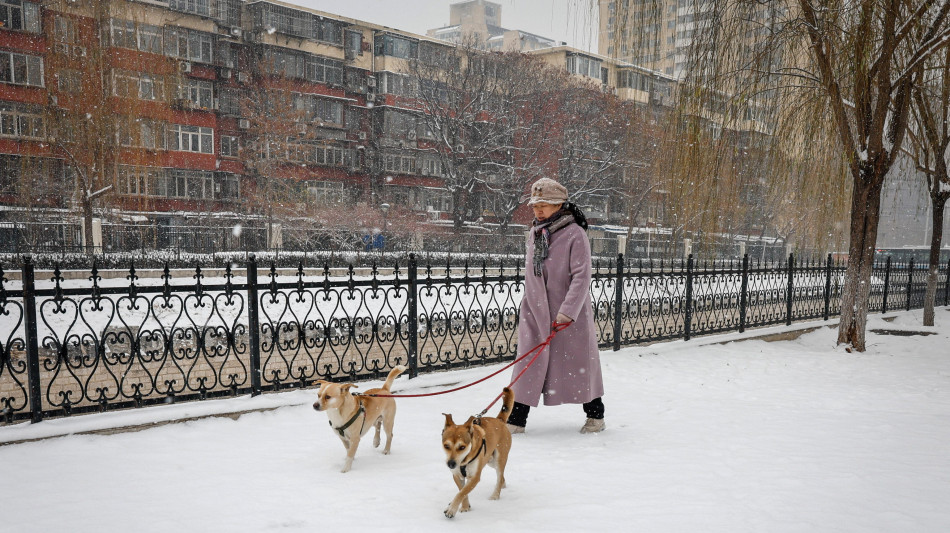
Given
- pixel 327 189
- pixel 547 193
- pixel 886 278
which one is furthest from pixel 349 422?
pixel 327 189

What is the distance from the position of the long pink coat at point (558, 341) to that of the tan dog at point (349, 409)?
115cm

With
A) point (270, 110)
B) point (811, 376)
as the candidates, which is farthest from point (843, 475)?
point (270, 110)

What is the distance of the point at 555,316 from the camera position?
4777mm

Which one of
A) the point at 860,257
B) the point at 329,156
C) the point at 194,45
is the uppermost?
the point at 194,45

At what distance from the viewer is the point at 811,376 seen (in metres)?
7.53

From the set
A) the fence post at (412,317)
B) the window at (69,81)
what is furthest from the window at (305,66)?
the fence post at (412,317)

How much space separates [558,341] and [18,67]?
1220 inches

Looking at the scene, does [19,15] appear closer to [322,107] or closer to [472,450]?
[322,107]

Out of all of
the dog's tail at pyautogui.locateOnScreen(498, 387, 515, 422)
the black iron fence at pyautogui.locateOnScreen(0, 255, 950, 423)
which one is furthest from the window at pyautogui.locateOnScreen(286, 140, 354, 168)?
the dog's tail at pyautogui.locateOnScreen(498, 387, 515, 422)

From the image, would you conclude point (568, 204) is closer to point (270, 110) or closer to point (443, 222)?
point (270, 110)

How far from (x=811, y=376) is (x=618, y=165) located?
90.9ft

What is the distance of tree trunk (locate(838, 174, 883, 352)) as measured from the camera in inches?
349

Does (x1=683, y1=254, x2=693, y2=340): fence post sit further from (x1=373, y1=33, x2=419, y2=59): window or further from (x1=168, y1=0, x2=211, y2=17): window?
(x1=373, y1=33, x2=419, y2=59): window

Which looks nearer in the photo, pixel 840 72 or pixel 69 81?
pixel 840 72
